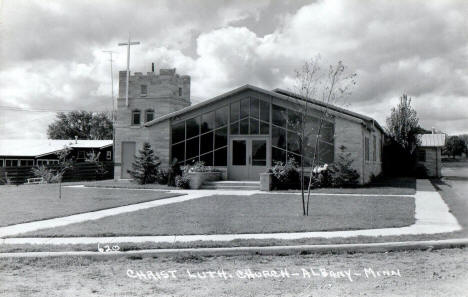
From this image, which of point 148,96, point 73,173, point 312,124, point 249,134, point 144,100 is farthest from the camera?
point 148,96

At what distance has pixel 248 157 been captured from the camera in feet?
75.2

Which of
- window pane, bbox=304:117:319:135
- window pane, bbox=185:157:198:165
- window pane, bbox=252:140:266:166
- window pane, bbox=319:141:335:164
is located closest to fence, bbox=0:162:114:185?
window pane, bbox=185:157:198:165

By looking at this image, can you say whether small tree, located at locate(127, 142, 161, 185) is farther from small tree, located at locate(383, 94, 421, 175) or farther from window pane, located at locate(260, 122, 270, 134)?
small tree, located at locate(383, 94, 421, 175)

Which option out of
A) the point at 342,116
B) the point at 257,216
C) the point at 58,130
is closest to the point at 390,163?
the point at 342,116

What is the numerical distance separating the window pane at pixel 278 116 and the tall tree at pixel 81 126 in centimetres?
6505

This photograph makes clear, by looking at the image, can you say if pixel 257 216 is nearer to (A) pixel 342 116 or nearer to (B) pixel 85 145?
(A) pixel 342 116

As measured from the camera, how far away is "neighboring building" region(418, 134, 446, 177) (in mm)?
33031

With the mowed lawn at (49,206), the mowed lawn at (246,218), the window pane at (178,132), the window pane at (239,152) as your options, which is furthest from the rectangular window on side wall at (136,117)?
the mowed lawn at (246,218)

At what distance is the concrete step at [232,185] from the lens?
829 inches

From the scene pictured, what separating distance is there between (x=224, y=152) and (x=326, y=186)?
18.6ft

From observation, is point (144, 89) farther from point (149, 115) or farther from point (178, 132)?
point (178, 132)

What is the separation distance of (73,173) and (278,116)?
19.2m

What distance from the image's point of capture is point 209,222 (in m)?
10.2

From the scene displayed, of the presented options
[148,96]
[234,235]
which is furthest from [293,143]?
[148,96]
